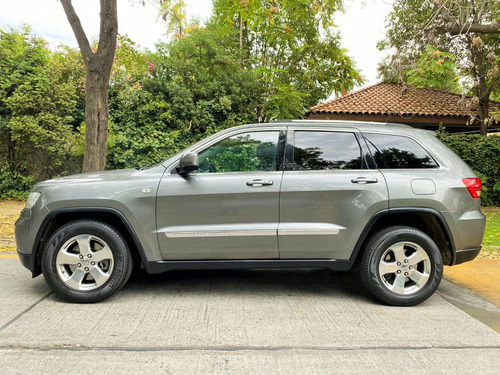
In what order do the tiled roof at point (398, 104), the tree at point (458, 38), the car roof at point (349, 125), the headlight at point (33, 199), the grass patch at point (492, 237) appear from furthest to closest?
1. the tiled roof at point (398, 104)
2. the tree at point (458, 38)
3. the grass patch at point (492, 237)
4. the car roof at point (349, 125)
5. the headlight at point (33, 199)

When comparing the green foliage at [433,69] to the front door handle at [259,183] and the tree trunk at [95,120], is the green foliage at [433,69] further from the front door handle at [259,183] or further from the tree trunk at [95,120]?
the front door handle at [259,183]

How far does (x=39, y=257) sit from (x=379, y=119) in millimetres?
15201

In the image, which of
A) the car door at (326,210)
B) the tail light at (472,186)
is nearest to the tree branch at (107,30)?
the car door at (326,210)

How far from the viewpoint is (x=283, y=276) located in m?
5.23

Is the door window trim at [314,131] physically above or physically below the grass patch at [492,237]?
above

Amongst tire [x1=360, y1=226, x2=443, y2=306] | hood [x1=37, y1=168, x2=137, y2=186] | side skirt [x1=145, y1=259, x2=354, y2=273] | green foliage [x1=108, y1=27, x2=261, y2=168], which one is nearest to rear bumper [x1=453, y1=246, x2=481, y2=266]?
tire [x1=360, y1=226, x2=443, y2=306]

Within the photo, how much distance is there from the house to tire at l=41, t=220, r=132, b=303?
13.7 meters

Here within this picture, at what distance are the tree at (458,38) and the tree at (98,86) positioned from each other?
22.6 feet

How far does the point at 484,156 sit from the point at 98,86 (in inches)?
419

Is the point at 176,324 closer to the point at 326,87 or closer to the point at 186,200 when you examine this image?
the point at 186,200

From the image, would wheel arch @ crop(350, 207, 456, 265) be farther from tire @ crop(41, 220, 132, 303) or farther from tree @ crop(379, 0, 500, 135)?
tree @ crop(379, 0, 500, 135)

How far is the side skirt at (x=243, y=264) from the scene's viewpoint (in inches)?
165

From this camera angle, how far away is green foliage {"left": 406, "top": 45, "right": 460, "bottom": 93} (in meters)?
11.0

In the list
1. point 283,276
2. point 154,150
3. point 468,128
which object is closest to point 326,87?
point 468,128
